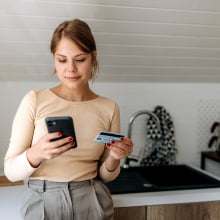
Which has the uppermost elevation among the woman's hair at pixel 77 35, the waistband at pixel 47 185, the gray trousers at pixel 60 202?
the woman's hair at pixel 77 35

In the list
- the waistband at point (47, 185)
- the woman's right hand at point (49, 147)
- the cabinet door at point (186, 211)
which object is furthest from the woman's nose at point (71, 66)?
the cabinet door at point (186, 211)

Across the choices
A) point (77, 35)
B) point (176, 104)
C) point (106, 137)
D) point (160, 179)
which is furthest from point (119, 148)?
point (176, 104)

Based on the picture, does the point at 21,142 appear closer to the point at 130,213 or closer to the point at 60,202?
the point at 60,202

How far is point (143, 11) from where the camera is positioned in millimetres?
1411

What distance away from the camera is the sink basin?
61.2 inches

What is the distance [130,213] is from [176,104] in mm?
864

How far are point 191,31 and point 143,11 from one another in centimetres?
30

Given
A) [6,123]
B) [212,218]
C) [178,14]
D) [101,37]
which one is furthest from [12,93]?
[212,218]

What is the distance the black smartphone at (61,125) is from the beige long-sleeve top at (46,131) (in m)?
0.09

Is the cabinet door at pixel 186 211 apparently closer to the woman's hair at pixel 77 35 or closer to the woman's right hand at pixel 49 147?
the woman's right hand at pixel 49 147

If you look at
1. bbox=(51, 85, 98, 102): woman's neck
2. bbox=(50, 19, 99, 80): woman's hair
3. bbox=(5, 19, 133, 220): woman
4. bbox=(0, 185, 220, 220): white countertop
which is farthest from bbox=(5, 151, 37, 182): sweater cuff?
bbox=(0, 185, 220, 220): white countertop

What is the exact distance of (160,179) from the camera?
192 centimetres

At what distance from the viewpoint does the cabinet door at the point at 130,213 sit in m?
1.42

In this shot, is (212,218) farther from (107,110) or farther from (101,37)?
(101,37)
